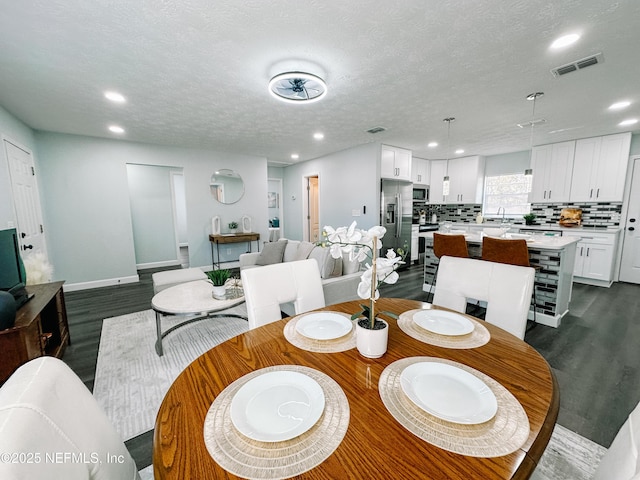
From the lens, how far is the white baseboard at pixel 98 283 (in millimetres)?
4160

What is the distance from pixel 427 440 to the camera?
2.00ft

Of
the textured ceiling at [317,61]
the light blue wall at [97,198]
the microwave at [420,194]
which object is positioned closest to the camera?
the textured ceiling at [317,61]

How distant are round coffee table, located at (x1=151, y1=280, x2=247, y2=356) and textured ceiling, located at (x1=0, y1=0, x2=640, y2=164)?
6.73ft

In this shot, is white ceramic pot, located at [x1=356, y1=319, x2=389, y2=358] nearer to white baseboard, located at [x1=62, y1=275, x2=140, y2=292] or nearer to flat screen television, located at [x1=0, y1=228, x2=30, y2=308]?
flat screen television, located at [x1=0, y1=228, x2=30, y2=308]

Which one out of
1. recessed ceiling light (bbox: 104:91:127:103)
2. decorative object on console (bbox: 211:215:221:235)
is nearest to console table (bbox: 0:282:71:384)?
recessed ceiling light (bbox: 104:91:127:103)

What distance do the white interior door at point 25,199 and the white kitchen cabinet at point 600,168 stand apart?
8308 mm

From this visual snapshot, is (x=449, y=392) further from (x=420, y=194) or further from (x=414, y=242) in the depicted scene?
(x=420, y=194)

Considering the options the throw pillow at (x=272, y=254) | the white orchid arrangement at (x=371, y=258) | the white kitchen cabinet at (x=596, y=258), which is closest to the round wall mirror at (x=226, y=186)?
the throw pillow at (x=272, y=254)

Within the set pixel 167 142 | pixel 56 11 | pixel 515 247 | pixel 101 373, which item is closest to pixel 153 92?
pixel 56 11

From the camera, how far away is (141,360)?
223 cm

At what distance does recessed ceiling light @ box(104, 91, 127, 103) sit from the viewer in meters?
2.65

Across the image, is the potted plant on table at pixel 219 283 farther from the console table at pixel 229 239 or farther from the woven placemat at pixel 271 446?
the console table at pixel 229 239

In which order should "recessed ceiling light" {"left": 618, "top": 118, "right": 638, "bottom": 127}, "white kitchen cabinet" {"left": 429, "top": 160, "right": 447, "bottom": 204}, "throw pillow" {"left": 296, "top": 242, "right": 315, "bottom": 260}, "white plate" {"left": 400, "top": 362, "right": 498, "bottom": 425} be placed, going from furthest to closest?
"white kitchen cabinet" {"left": 429, "top": 160, "right": 447, "bottom": 204} → "recessed ceiling light" {"left": 618, "top": 118, "right": 638, "bottom": 127} → "throw pillow" {"left": 296, "top": 242, "right": 315, "bottom": 260} → "white plate" {"left": 400, "top": 362, "right": 498, "bottom": 425}

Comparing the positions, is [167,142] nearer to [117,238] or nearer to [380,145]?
[117,238]
